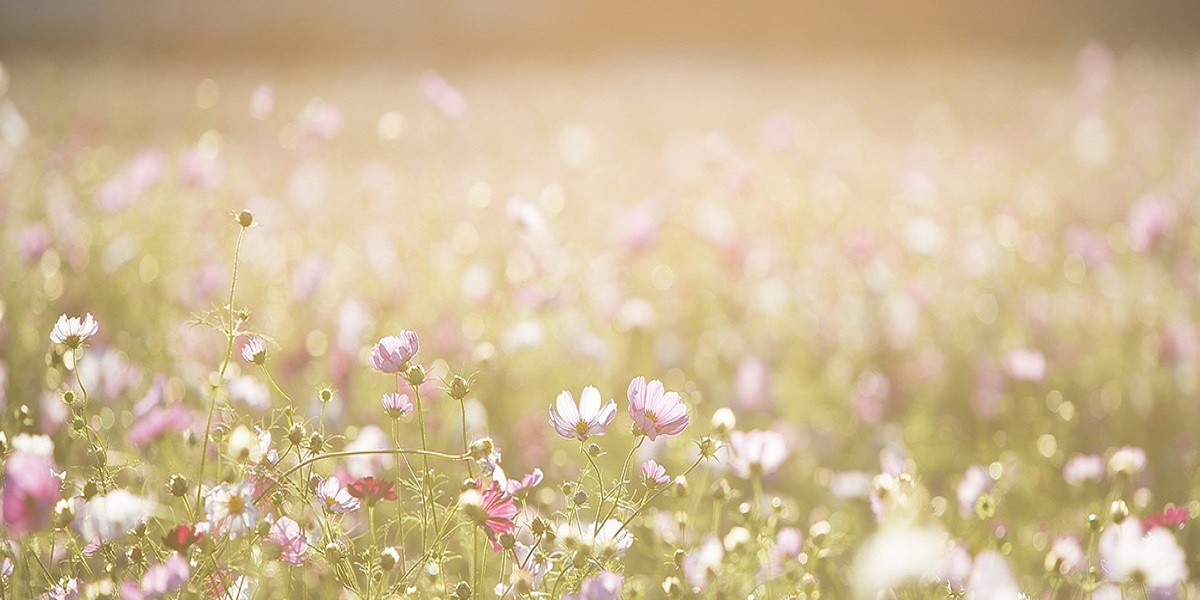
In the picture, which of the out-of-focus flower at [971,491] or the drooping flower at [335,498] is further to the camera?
the out-of-focus flower at [971,491]

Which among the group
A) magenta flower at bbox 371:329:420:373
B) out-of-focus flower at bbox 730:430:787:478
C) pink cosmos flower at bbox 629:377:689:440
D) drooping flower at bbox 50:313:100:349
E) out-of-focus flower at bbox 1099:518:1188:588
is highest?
out-of-focus flower at bbox 730:430:787:478

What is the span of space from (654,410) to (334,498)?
0.30 m

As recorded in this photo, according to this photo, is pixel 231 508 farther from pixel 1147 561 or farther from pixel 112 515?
pixel 1147 561

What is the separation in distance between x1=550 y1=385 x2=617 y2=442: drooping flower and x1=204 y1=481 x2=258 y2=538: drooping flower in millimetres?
279

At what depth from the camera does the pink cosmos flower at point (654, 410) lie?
0.88 meters

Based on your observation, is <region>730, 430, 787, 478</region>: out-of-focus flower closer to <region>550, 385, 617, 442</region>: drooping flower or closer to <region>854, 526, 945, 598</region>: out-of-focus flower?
<region>854, 526, 945, 598</region>: out-of-focus flower

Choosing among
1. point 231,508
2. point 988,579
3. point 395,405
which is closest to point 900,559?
point 988,579

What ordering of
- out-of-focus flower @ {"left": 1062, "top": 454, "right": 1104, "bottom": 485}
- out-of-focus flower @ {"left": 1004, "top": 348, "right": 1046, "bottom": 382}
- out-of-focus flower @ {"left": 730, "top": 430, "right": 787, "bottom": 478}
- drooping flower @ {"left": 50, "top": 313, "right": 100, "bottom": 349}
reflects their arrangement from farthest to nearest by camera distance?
out-of-focus flower @ {"left": 1004, "top": 348, "right": 1046, "bottom": 382}
out-of-focus flower @ {"left": 1062, "top": 454, "right": 1104, "bottom": 485}
out-of-focus flower @ {"left": 730, "top": 430, "right": 787, "bottom": 478}
drooping flower @ {"left": 50, "top": 313, "right": 100, "bottom": 349}

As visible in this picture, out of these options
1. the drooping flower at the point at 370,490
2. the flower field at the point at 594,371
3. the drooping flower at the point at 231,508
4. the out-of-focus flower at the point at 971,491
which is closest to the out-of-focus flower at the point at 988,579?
the flower field at the point at 594,371

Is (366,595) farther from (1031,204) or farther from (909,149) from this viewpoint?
(909,149)

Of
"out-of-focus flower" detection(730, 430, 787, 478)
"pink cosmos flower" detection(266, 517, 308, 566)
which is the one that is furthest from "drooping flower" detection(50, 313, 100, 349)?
"out-of-focus flower" detection(730, 430, 787, 478)

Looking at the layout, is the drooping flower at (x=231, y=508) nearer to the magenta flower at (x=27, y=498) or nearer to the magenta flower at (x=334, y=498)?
the magenta flower at (x=334, y=498)

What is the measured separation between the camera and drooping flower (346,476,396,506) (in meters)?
0.87

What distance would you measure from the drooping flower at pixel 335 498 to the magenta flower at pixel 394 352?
4.6 inches
